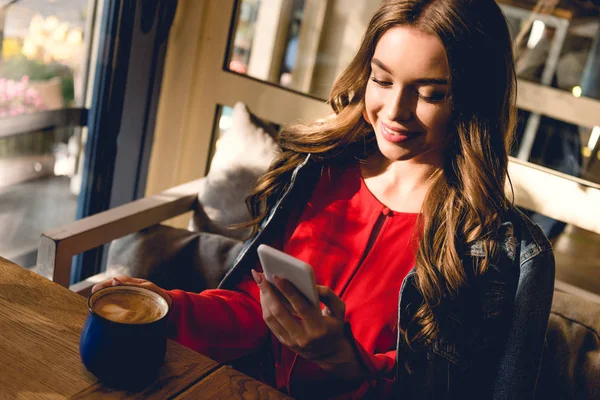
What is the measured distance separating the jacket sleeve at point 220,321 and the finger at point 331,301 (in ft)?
0.96

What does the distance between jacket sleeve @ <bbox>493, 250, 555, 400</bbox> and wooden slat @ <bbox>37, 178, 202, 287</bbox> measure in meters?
1.00

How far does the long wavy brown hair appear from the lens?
1.13m

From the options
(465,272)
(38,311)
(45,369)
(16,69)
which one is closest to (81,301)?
(38,311)

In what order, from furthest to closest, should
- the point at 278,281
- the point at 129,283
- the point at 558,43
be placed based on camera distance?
1. the point at 558,43
2. the point at 129,283
3. the point at 278,281

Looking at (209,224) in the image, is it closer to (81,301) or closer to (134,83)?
(134,83)

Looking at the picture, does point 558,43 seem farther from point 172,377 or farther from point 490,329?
point 172,377

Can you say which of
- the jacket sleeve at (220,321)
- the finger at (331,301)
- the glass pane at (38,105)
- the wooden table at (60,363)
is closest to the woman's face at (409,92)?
the finger at (331,301)

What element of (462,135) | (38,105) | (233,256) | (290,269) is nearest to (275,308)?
(290,269)

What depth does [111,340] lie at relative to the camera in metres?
0.78

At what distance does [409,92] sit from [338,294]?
17.5 inches

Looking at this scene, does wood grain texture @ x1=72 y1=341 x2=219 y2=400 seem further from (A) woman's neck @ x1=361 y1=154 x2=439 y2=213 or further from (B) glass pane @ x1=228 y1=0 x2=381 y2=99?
(B) glass pane @ x1=228 y1=0 x2=381 y2=99

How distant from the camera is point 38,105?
78.0 inches

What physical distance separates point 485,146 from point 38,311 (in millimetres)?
864

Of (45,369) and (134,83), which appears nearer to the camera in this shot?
(45,369)
